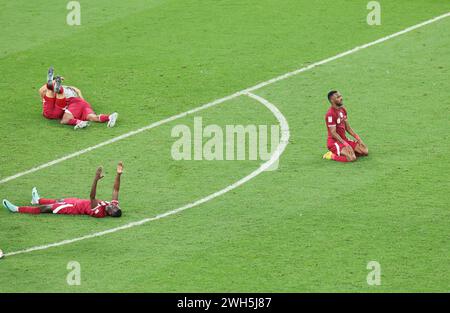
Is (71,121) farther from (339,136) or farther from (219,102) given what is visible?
(339,136)

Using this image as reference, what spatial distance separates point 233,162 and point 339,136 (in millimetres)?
1942

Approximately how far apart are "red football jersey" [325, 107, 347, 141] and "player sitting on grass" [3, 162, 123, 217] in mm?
4014

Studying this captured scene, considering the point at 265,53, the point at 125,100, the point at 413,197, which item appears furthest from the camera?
the point at 265,53

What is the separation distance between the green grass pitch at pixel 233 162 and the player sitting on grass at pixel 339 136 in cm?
25

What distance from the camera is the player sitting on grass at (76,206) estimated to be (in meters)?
19.0

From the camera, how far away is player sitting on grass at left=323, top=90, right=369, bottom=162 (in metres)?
20.8

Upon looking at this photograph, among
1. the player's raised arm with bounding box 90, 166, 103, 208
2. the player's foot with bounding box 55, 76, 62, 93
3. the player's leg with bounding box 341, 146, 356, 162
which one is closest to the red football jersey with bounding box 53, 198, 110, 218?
the player's raised arm with bounding box 90, 166, 103, 208

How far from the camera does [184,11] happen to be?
1128 inches

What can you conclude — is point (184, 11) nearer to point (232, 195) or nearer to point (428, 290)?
point (232, 195)

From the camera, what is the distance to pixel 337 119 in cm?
2083

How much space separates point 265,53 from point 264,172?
19.7 feet

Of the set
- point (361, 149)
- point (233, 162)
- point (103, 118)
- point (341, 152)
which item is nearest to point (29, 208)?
point (233, 162)

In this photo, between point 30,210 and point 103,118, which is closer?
point 30,210

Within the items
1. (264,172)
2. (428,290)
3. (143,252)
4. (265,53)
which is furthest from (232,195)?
(265,53)
